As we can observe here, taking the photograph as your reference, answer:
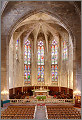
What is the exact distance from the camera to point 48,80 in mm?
35719

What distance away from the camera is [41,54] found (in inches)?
1452

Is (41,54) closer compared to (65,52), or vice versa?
(65,52)

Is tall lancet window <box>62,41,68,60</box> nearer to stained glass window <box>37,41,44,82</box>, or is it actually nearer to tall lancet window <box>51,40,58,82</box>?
tall lancet window <box>51,40,58,82</box>

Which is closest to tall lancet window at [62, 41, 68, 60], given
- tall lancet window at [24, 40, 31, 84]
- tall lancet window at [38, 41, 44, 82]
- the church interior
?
the church interior

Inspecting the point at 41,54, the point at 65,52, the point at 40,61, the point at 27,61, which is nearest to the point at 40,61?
the point at 40,61

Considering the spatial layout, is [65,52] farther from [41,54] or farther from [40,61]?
[40,61]

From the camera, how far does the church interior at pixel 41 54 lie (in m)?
24.2

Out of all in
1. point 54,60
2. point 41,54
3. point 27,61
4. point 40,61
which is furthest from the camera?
point 41,54

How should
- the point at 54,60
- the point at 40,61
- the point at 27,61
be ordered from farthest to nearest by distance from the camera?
the point at 40,61 → the point at 54,60 → the point at 27,61

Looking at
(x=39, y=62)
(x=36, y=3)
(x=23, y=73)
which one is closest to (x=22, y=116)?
(x=36, y=3)

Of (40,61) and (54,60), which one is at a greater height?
(54,60)

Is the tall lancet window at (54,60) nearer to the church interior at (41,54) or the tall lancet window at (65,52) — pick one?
the church interior at (41,54)

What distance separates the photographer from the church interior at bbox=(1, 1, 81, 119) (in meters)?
24.2

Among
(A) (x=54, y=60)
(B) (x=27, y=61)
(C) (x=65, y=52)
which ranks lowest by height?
(B) (x=27, y=61)
